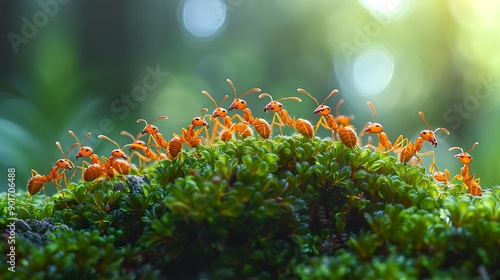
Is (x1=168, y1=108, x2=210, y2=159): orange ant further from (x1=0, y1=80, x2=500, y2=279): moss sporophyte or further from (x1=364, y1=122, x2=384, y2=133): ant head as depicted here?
(x1=364, y1=122, x2=384, y2=133): ant head

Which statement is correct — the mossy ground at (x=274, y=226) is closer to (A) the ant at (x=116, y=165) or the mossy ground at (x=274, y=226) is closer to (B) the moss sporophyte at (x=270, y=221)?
(B) the moss sporophyte at (x=270, y=221)

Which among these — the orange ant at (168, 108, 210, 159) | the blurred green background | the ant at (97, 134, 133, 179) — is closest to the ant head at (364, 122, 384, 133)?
the orange ant at (168, 108, 210, 159)

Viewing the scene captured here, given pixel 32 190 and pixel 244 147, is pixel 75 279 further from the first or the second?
pixel 32 190

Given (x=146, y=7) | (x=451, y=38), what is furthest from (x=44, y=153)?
(x=451, y=38)

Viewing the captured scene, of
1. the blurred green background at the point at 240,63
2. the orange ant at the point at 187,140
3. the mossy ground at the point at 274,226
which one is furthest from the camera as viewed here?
the blurred green background at the point at 240,63

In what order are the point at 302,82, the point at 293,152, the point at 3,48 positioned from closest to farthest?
the point at 293,152
the point at 3,48
the point at 302,82

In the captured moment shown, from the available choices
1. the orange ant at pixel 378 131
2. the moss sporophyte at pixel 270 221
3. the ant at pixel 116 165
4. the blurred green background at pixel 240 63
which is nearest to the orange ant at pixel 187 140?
the moss sporophyte at pixel 270 221
